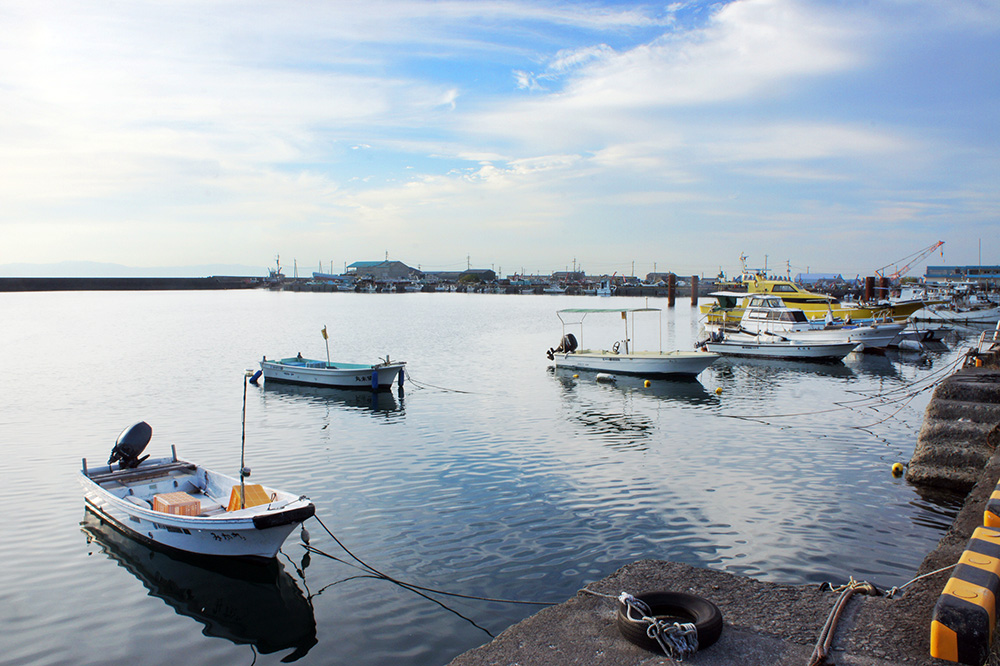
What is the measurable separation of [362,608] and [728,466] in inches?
461

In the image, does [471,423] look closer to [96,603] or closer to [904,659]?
[96,603]

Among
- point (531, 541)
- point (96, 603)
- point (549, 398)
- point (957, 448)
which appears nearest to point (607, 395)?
point (549, 398)

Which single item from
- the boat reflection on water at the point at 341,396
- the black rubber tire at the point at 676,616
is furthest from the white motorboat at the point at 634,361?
the black rubber tire at the point at 676,616

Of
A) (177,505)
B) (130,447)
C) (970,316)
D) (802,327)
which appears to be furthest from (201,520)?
(970,316)

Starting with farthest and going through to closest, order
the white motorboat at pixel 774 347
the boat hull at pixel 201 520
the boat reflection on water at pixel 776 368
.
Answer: the white motorboat at pixel 774 347
the boat reflection on water at pixel 776 368
the boat hull at pixel 201 520

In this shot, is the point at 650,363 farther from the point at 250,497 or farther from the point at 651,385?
the point at 250,497

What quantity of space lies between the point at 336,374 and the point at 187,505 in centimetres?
1981

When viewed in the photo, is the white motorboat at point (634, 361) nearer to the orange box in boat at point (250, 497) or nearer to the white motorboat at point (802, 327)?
the white motorboat at point (802, 327)

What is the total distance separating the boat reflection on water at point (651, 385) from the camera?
30328 millimetres

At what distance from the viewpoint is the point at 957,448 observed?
15.4 meters

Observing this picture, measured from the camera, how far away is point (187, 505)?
40.6ft

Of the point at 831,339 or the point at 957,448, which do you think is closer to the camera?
the point at 957,448

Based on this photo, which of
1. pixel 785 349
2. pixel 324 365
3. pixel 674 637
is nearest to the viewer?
pixel 674 637

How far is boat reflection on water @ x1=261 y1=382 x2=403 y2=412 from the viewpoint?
28.7 metres
